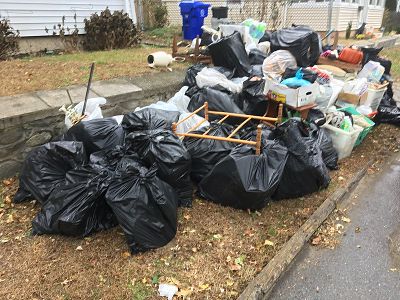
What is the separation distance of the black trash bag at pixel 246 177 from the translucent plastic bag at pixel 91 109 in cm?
128

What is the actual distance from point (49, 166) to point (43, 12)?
5329 mm

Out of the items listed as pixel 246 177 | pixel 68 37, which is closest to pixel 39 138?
pixel 246 177

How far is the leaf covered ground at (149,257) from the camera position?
2.16 metres

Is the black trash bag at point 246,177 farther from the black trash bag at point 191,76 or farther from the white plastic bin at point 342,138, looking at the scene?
the black trash bag at point 191,76

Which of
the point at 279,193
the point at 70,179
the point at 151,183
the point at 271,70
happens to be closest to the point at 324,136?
the point at 279,193

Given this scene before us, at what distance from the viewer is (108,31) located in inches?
278

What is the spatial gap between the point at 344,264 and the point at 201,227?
1.09 meters

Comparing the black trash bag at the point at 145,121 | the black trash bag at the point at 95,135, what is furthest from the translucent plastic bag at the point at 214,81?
the black trash bag at the point at 95,135

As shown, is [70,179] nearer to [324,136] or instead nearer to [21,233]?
[21,233]

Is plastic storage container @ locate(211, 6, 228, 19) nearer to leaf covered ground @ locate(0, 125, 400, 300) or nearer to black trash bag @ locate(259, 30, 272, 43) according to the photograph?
black trash bag @ locate(259, 30, 272, 43)

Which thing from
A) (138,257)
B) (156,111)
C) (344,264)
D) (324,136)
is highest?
(156,111)

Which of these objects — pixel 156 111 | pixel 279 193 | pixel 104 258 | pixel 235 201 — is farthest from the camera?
pixel 156 111

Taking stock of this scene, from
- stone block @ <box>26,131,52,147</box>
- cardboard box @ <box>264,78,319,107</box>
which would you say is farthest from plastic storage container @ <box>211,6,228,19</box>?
stone block @ <box>26,131,52,147</box>

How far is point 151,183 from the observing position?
248cm
